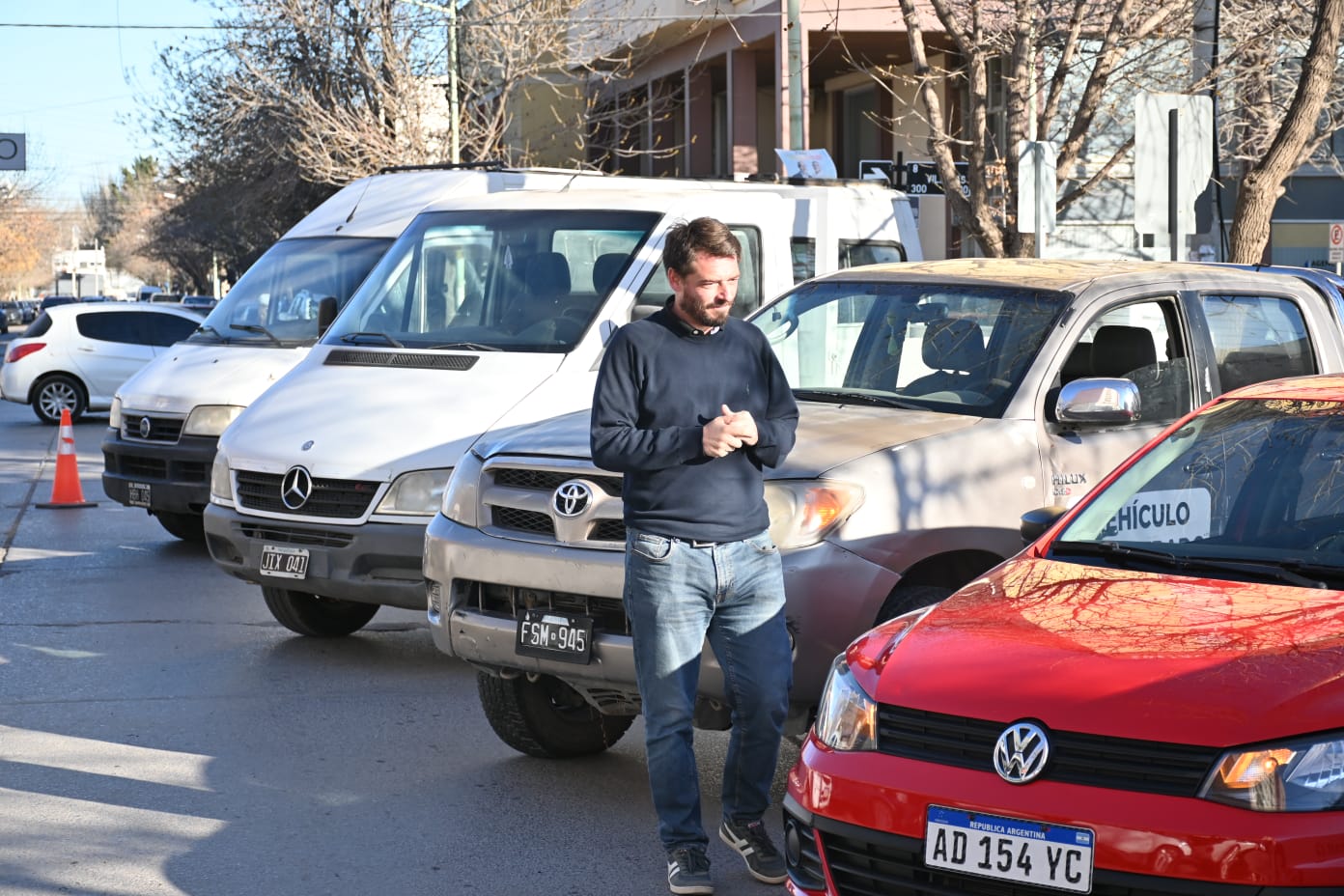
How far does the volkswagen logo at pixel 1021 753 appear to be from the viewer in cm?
382

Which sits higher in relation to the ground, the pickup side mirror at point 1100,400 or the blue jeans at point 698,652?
the pickup side mirror at point 1100,400

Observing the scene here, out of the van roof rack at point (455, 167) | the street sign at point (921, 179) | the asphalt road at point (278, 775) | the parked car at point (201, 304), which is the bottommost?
the asphalt road at point (278, 775)

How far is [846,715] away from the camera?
432 centimetres

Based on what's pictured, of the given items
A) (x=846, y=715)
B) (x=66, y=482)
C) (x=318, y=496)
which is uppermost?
(x=318, y=496)

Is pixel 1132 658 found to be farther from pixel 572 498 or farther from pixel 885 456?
pixel 572 498

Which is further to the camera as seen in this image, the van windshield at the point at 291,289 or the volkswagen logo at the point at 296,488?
the van windshield at the point at 291,289

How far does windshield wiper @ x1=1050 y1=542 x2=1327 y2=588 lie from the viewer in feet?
14.6

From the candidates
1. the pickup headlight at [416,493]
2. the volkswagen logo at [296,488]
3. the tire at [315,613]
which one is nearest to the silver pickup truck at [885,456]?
the pickup headlight at [416,493]

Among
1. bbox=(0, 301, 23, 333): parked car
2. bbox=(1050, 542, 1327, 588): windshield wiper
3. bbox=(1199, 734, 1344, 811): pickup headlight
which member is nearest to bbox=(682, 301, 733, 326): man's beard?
bbox=(1050, 542, 1327, 588): windshield wiper

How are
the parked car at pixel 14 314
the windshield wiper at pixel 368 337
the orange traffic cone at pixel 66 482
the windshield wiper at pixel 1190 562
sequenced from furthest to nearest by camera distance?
the parked car at pixel 14 314, the orange traffic cone at pixel 66 482, the windshield wiper at pixel 368 337, the windshield wiper at pixel 1190 562

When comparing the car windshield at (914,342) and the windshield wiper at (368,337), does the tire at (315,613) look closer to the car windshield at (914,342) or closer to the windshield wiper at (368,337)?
the windshield wiper at (368,337)

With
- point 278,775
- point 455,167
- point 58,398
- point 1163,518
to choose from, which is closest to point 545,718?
point 278,775

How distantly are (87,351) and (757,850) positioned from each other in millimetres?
22651

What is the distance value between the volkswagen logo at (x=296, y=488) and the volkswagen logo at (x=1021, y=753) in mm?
5135
